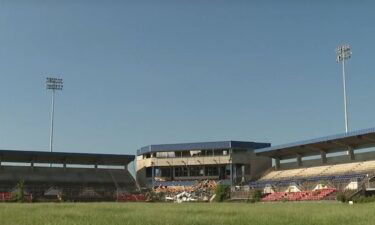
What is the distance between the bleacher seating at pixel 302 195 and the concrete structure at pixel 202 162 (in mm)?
23584

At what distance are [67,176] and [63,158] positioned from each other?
4.46m

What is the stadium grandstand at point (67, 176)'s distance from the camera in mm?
97988

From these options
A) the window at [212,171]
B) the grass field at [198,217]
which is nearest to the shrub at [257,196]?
the window at [212,171]

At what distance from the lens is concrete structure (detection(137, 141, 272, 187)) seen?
107 meters

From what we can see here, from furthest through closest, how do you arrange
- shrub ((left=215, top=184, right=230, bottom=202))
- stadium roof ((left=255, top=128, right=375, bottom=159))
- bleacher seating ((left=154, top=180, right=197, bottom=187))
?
bleacher seating ((left=154, top=180, right=197, bottom=187)) < shrub ((left=215, top=184, right=230, bottom=202)) < stadium roof ((left=255, top=128, right=375, bottom=159))

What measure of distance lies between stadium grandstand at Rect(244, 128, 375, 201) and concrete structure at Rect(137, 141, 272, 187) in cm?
329

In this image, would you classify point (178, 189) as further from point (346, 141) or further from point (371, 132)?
point (371, 132)

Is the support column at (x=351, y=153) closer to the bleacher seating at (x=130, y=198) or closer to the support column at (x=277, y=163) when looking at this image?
the support column at (x=277, y=163)

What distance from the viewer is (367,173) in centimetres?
7331

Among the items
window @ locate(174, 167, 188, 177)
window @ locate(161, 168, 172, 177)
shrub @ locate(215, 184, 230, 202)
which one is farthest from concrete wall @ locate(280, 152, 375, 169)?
window @ locate(161, 168, 172, 177)

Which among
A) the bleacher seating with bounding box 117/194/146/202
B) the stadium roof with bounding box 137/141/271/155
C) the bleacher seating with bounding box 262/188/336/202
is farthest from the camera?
the stadium roof with bounding box 137/141/271/155

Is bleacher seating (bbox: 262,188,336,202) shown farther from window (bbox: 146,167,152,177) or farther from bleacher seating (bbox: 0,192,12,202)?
bleacher seating (bbox: 0,192,12,202)

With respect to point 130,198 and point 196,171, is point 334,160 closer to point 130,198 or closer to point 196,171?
point 196,171

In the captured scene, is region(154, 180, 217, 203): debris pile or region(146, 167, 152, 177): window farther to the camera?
region(146, 167, 152, 177): window
